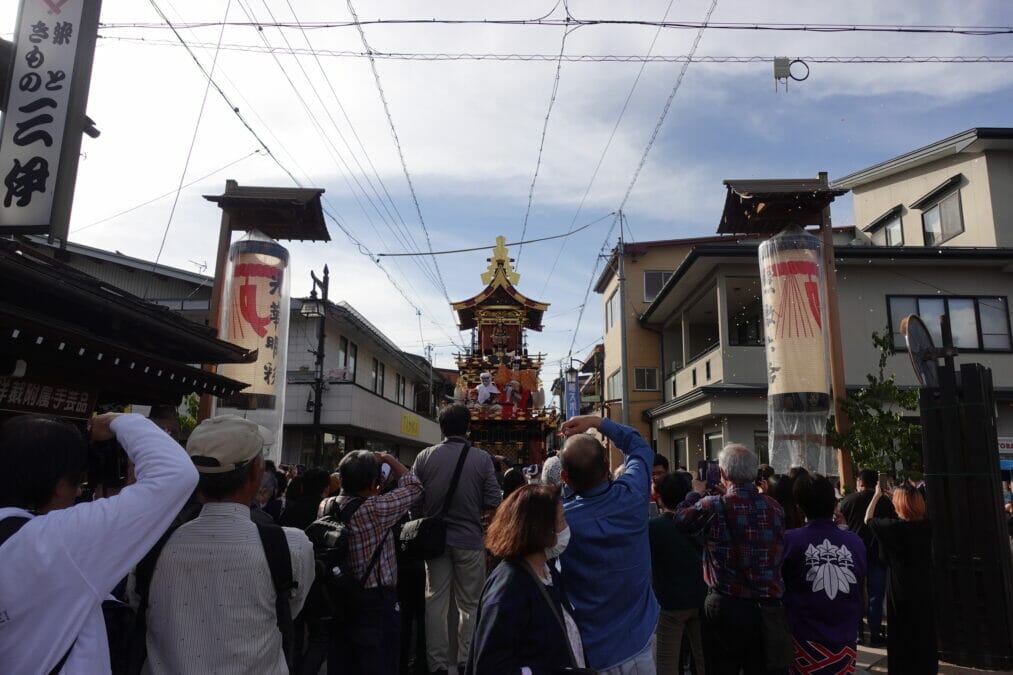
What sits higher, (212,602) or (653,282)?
(653,282)

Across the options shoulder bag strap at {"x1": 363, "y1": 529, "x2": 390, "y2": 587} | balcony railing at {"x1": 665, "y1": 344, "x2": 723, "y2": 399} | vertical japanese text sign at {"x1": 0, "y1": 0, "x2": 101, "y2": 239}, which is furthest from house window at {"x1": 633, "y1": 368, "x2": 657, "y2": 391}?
shoulder bag strap at {"x1": 363, "y1": 529, "x2": 390, "y2": 587}

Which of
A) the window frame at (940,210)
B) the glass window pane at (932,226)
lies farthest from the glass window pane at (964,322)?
the glass window pane at (932,226)

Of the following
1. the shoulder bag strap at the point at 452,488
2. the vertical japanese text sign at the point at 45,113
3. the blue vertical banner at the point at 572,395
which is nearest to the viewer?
the shoulder bag strap at the point at 452,488

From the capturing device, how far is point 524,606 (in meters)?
2.34

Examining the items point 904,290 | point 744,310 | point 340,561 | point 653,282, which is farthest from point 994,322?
point 340,561

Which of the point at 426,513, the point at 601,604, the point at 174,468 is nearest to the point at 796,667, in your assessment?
the point at 601,604

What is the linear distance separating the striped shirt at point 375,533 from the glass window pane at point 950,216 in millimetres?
22953

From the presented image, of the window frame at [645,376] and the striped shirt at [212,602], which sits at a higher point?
the window frame at [645,376]

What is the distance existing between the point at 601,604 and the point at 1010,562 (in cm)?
586

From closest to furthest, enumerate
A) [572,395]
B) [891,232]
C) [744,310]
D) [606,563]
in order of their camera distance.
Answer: [606,563]
[744,310]
[891,232]
[572,395]

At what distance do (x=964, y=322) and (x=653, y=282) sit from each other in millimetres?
12166

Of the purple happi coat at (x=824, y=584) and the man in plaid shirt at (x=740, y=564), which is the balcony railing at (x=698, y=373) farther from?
the man in plaid shirt at (x=740, y=564)

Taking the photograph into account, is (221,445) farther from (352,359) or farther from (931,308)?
(352,359)

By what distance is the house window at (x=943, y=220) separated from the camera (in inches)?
827
